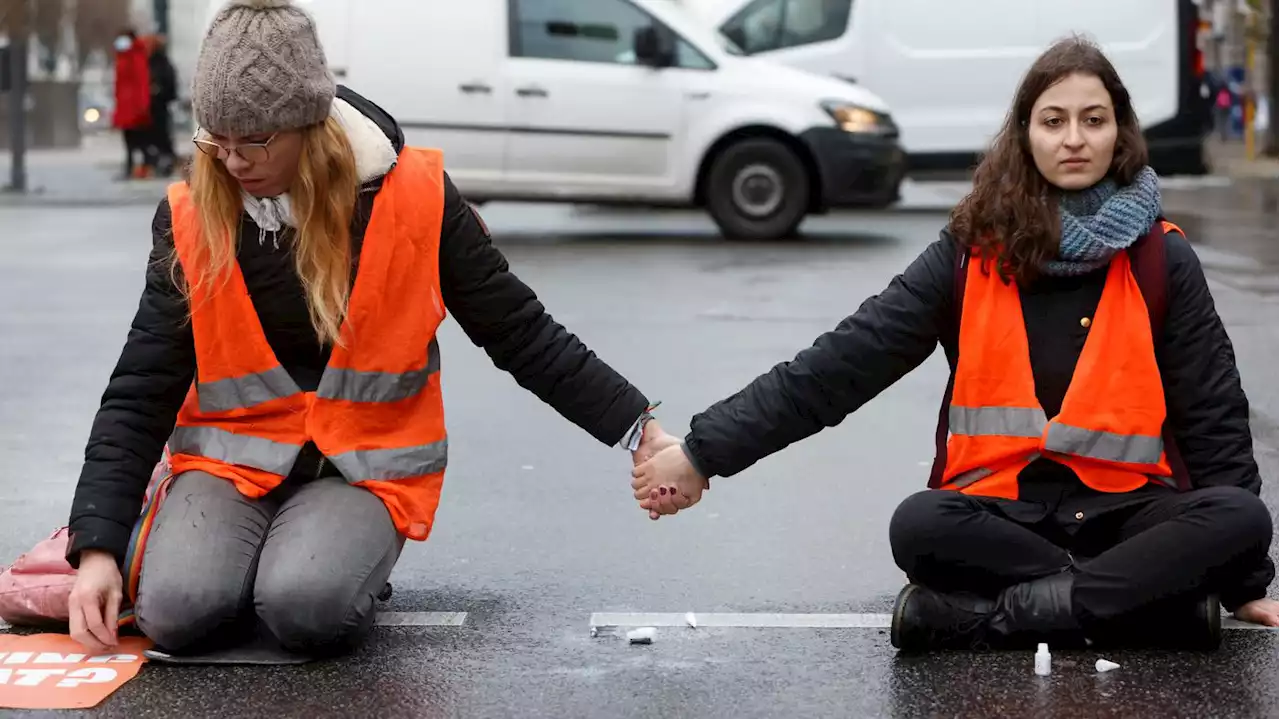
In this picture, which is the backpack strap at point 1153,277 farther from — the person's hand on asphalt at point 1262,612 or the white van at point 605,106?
the white van at point 605,106

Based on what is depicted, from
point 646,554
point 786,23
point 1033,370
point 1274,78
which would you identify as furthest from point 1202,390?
point 1274,78

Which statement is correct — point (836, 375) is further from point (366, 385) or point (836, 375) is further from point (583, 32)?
point (583, 32)

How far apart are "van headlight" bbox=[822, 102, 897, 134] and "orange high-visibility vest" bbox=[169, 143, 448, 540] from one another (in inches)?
367

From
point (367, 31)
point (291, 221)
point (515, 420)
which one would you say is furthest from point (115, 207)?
point (291, 221)

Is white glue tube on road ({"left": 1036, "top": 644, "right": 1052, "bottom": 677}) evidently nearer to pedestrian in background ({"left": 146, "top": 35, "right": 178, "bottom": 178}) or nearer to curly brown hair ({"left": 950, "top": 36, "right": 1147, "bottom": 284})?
curly brown hair ({"left": 950, "top": 36, "right": 1147, "bottom": 284})

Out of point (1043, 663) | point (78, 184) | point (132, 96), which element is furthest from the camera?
point (132, 96)

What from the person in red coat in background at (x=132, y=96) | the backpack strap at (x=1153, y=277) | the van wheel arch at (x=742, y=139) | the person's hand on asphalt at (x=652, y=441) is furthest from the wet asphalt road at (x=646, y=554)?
the person in red coat in background at (x=132, y=96)

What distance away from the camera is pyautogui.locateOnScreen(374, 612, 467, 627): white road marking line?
4309 millimetres

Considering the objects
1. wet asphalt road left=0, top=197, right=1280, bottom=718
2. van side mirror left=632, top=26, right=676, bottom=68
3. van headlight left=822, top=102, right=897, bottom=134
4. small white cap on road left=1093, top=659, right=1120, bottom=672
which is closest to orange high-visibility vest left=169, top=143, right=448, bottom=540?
wet asphalt road left=0, top=197, right=1280, bottom=718

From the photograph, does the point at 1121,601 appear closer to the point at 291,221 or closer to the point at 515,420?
the point at 291,221

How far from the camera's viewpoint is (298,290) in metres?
4.13

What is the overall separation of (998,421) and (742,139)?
31.1 feet

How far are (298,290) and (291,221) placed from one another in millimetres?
144

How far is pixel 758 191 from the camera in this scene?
13.4m
